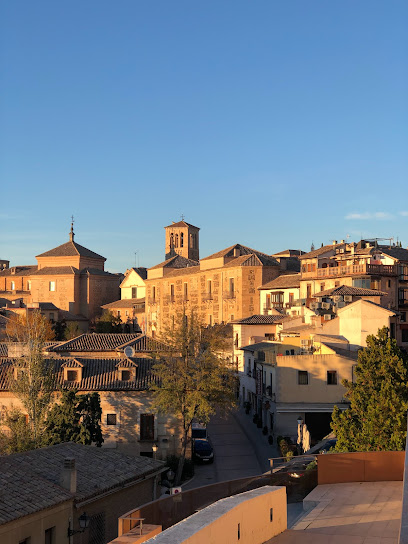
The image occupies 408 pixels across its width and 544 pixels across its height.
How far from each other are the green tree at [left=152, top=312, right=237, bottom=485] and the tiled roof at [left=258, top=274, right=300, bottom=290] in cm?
2572

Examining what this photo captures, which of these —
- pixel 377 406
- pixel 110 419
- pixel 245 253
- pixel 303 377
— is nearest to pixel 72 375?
pixel 110 419

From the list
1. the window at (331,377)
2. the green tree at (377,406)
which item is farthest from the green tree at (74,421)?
the window at (331,377)

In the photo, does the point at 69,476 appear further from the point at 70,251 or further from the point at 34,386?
the point at 70,251

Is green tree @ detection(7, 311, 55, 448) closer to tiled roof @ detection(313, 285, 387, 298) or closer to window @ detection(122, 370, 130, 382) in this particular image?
window @ detection(122, 370, 130, 382)

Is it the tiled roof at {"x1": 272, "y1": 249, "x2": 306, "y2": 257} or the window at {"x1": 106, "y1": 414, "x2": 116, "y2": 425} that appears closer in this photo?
the window at {"x1": 106, "y1": 414, "x2": 116, "y2": 425}

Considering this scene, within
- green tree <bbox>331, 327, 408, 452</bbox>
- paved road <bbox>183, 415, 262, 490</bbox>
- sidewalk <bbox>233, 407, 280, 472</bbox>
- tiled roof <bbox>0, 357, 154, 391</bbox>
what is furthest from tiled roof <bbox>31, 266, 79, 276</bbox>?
green tree <bbox>331, 327, 408, 452</bbox>

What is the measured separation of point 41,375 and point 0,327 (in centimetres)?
4037

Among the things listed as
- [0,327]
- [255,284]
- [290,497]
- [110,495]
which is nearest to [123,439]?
[110,495]

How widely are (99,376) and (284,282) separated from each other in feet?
100

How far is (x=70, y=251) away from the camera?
92375 mm

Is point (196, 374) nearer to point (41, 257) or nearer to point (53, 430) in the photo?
point (53, 430)

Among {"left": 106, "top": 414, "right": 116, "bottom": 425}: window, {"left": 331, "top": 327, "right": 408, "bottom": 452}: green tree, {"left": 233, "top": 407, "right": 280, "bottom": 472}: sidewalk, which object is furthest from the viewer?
{"left": 233, "top": 407, "right": 280, "bottom": 472}: sidewalk

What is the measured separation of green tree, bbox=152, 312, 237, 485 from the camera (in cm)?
2844

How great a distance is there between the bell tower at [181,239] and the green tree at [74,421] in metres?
77.0
